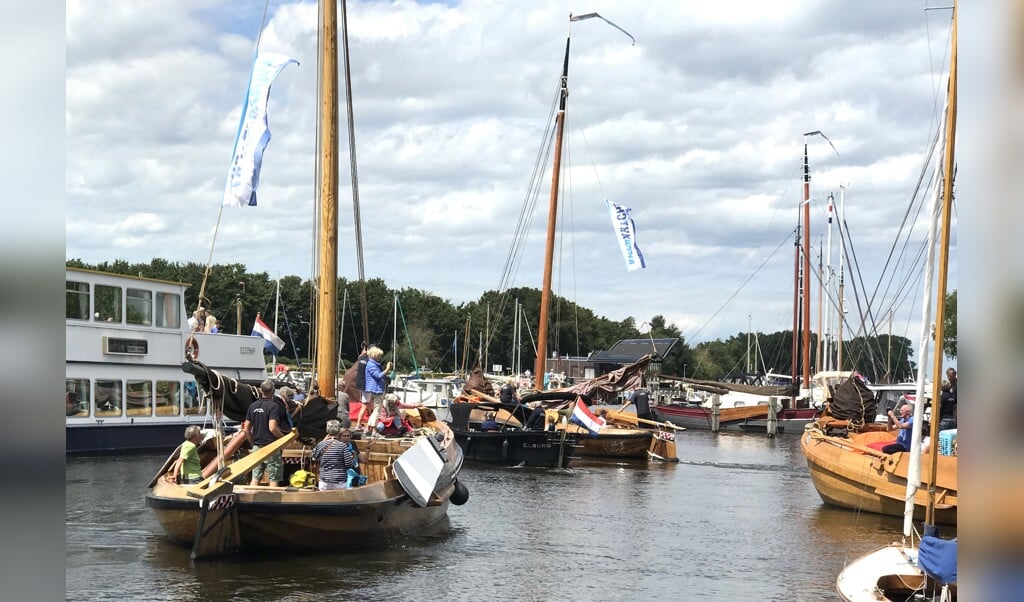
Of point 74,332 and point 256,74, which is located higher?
point 256,74

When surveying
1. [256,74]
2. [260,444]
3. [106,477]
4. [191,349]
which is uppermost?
[256,74]

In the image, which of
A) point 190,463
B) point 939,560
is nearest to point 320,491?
point 190,463

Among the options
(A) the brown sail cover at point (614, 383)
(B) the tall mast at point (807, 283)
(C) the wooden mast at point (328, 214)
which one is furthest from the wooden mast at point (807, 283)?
(C) the wooden mast at point (328, 214)

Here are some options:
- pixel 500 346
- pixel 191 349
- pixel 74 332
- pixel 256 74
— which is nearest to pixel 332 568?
pixel 191 349

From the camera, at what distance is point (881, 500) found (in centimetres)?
2236

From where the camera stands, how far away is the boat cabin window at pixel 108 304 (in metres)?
31.0

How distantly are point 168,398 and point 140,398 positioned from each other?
105 cm

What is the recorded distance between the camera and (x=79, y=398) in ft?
102

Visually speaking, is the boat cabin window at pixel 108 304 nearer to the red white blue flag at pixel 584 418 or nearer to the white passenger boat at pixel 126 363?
the white passenger boat at pixel 126 363

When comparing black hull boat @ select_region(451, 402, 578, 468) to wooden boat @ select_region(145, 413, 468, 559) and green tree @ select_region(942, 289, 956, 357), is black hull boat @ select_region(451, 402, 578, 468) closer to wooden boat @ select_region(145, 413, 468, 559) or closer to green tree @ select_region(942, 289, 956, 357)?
green tree @ select_region(942, 289, 956, 357)

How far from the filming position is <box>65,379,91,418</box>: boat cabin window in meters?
30.9

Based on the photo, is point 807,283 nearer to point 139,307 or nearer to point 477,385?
point 477,385

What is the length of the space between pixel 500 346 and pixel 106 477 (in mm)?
97631
